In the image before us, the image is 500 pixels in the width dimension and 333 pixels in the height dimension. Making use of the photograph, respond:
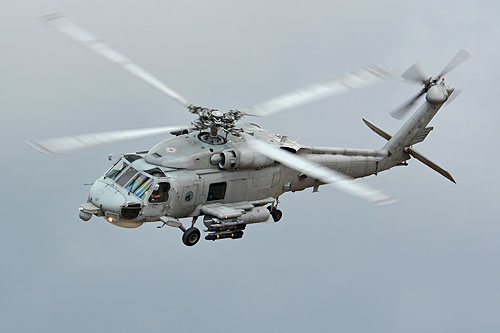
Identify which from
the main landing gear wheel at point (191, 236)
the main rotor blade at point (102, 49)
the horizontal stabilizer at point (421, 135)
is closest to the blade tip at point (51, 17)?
the main rotor blade at point (102, 49)

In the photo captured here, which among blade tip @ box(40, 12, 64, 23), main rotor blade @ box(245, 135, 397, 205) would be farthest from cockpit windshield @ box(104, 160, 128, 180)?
blade tip @ box(40, 12, 64, 23)

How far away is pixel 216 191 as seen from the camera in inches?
931

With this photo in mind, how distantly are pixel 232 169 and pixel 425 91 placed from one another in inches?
272

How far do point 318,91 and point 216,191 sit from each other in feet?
13.3

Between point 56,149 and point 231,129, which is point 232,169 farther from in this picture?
point 56,149

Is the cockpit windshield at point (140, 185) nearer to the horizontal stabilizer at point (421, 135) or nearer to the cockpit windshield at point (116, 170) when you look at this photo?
the cockpit windshield at point (116, 170)

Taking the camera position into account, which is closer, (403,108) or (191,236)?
(191,236)

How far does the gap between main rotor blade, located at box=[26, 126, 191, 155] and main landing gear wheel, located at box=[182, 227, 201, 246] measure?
2.83m

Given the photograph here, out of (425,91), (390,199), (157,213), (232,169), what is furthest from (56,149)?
(425,91)

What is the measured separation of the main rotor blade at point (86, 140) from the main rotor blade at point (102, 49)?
113 centimetres

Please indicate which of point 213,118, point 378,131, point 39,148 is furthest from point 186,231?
point 378,131

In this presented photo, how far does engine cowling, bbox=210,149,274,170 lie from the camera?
23391 millimetres

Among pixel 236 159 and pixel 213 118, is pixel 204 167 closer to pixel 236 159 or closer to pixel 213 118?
pixel 236 159

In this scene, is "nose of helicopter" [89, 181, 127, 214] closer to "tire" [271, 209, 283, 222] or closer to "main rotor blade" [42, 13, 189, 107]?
"main rotor blade" [42, 13, 189, 107]
